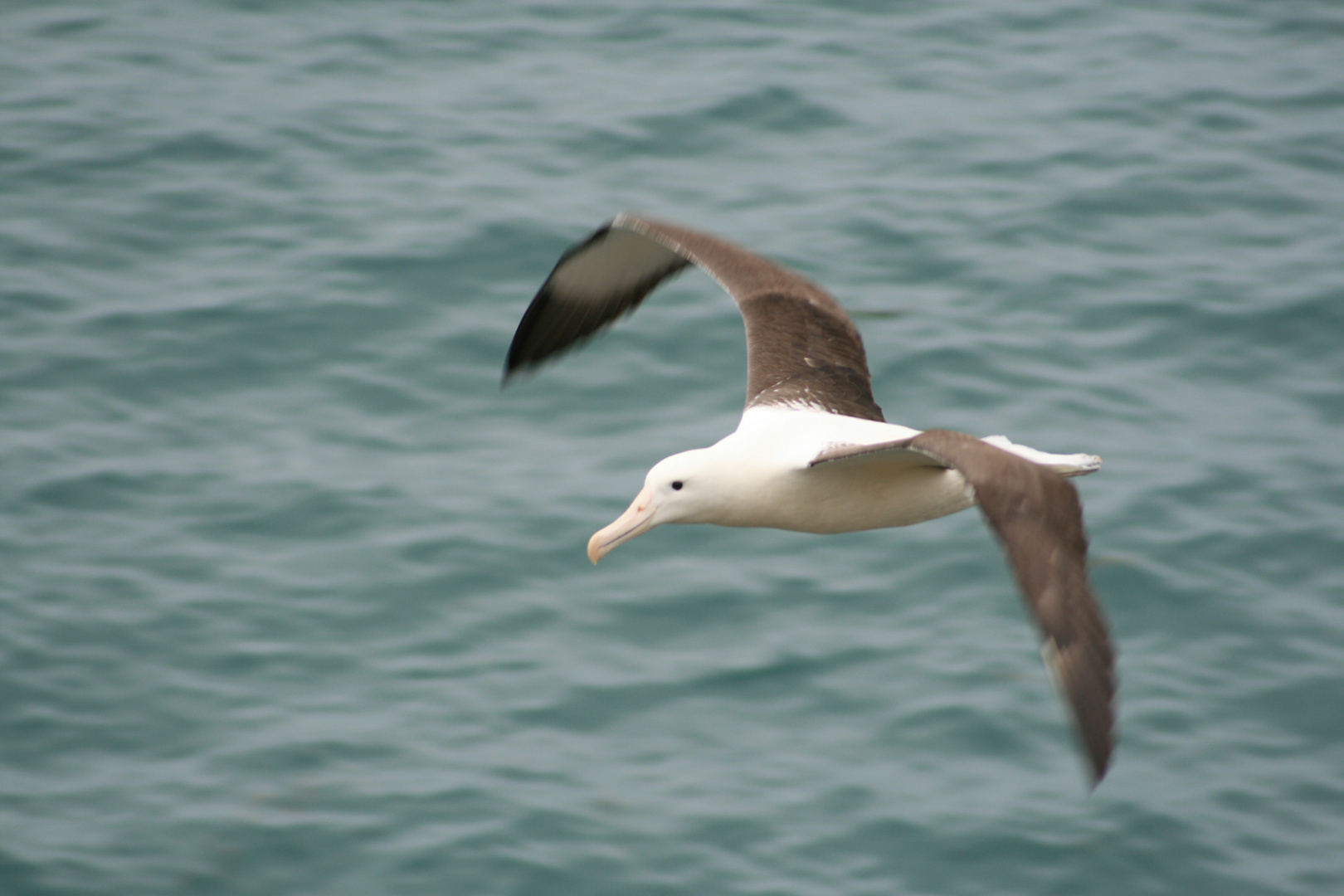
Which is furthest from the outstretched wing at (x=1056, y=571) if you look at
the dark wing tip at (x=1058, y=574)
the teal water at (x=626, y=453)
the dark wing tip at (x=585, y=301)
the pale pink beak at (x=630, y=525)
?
the teal water at (x=626, y=453)

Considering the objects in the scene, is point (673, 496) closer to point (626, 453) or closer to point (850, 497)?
point (850, 497)

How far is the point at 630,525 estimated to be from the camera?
785cm

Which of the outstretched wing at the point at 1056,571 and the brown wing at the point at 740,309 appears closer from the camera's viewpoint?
the outstretched wing at the point at 1056,571

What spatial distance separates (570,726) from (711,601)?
137cm

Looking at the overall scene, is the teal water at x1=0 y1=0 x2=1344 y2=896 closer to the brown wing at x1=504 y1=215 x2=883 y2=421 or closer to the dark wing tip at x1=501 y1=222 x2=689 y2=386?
the dark wing tip at x1=501 y1=222 x2=689 y2=386

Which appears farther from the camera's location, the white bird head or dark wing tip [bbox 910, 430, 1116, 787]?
the white bird head

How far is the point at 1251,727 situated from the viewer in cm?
1070

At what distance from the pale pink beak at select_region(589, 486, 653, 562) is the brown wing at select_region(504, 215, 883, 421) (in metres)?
1.19

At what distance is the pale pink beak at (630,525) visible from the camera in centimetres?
778

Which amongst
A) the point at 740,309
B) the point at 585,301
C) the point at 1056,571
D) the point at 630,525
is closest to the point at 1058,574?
the point at 1056,571

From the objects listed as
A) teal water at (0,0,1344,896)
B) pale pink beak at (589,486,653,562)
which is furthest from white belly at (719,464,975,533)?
teal water at (0,0,1344,896)

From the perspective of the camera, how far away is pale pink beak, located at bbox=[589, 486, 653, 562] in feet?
25.5

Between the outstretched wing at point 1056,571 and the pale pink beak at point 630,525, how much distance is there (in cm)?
172

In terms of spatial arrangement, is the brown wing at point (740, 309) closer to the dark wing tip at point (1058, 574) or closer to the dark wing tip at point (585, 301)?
the dark wing tip at point (585, 301)
